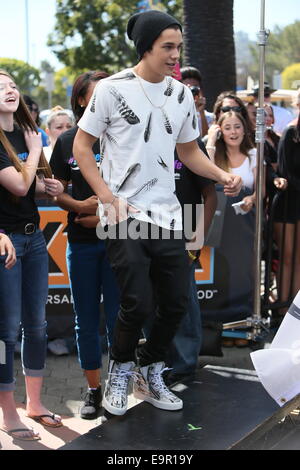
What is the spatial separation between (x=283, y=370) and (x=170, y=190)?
1.15 metres

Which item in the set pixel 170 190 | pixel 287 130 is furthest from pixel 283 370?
pixel 287 130

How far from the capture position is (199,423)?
143 inches

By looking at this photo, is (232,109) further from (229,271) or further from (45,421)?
(45,421)

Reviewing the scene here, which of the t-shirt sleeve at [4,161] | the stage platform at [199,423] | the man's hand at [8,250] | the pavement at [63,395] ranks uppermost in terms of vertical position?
the t-shirt sleeve at [4,161]

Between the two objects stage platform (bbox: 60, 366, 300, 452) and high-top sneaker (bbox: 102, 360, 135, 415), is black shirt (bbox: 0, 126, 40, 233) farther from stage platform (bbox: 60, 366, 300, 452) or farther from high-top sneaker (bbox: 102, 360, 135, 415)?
stage platform (bbox: 60, 366, 300, 452)

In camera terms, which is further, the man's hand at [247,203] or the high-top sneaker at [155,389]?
the man's hand at [247,203]

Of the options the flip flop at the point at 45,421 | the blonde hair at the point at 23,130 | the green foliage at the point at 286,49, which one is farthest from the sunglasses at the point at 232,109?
the green foliage at the point at 286,49

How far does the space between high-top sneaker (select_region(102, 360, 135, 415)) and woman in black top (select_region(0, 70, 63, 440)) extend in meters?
0.56

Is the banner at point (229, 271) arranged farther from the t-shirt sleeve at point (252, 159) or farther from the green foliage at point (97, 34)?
the green foliage at point (97, 34)

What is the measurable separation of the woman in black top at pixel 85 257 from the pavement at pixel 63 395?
0.18m

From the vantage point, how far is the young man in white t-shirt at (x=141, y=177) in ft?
11.7

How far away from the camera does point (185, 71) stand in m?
7.30

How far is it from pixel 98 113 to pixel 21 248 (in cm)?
87
